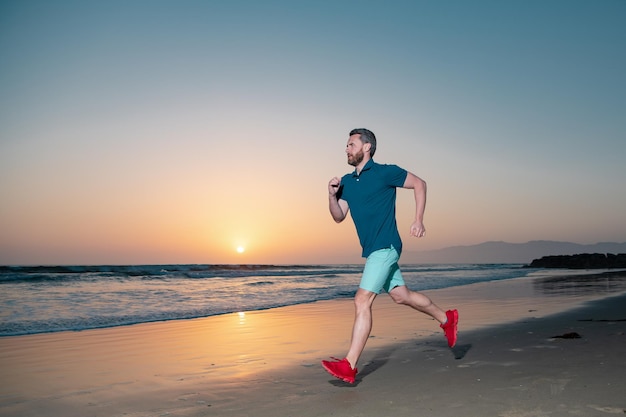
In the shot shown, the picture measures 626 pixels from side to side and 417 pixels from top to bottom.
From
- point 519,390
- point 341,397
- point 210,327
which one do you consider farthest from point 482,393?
point 210,327

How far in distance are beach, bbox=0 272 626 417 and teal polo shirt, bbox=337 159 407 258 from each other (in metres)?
1.09

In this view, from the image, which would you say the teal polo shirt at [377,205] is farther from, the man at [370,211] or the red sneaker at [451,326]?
the red sneaker at [451,326]

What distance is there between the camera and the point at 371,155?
4.46m

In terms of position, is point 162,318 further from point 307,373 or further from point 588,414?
point 588,414

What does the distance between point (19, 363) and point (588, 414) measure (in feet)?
17.0

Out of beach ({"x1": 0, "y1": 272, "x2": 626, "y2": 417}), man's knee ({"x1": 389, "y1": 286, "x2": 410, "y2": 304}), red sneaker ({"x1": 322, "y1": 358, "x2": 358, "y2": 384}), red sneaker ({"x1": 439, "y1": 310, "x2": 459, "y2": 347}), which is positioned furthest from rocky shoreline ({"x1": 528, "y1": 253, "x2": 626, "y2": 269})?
red sneaker ({"x1": 322, "y1": 358, "x2": 358, "y2": 384})

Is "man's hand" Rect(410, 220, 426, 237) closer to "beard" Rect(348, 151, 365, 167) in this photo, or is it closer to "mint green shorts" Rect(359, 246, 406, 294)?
"mint green shorts" Rect(359, 246, 406, 294)

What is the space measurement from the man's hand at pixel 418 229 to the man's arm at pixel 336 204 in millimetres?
616

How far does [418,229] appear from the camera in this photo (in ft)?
13.7

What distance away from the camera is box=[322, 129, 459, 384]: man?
4211 mm

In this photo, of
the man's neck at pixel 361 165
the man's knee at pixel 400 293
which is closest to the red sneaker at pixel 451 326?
the man's knee at pixel 400 293

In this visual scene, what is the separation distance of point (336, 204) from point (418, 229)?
0.72 metres

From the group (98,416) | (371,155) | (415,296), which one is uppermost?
(371,155)

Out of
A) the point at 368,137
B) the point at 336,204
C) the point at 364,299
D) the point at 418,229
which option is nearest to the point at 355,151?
the point at 368,137
